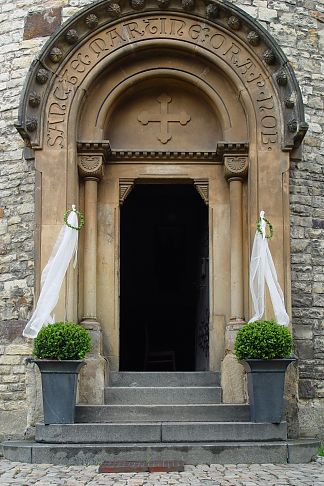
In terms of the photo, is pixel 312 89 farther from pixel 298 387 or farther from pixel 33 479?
pixel 33 479

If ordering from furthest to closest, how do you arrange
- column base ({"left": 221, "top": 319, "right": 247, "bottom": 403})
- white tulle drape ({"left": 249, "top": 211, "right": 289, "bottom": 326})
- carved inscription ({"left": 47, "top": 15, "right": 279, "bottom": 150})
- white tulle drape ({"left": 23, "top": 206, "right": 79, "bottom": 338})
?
carved inscription ({"left": 47, "top": 15, "right": 279, "bottom": 150}) → column base ({"left": 221, "top": 319, "right": 247, "bottom": 403}) → white tulle drape ({"left": 249, "top": 211, "right": 289, "bottom": 326}) → white tulle drape ({"left": 23, "top": 206, "right": 79, "bottom": 338})

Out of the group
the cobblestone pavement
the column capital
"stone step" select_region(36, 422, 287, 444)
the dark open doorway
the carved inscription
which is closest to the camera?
the cobblestone pavement

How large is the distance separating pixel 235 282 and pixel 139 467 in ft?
9.46

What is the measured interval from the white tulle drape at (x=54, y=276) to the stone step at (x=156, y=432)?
116 cm

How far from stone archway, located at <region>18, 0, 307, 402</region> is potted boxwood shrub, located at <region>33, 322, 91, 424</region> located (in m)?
1.04

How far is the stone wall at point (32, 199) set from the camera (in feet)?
30.1

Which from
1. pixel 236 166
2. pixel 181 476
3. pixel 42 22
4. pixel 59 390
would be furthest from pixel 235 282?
pixel 42 22

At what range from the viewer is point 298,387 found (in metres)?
9.12

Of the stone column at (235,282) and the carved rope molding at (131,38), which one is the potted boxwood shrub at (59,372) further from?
the carved rope molding at (131,38)

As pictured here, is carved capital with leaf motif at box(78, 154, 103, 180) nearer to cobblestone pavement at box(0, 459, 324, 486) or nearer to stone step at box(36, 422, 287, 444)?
stone step at box(36, 422, 287, 444)

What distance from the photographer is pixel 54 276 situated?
344 inches

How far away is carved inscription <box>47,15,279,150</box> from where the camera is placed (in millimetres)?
9398

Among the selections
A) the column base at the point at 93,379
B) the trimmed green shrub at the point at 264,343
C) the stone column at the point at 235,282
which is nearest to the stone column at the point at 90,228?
the column base at the point at 93,379

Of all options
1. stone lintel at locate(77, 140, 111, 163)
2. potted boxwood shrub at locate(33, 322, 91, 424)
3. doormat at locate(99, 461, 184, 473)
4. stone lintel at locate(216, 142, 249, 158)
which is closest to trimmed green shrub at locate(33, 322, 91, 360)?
potted boxwood shrub at locate(33, 322, 91, 424)
